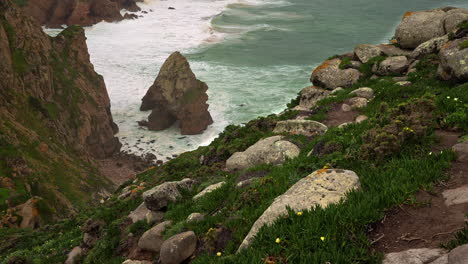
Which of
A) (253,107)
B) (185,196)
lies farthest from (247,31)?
(185,196)

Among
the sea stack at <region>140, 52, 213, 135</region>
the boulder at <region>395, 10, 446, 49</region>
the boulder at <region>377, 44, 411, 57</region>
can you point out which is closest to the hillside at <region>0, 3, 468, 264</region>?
the boulder at <region>395, 10, 446, 49</region>

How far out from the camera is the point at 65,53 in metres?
46.4

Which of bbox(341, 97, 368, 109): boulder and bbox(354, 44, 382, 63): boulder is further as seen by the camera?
bbox(354, 44, 382, 63): boulder

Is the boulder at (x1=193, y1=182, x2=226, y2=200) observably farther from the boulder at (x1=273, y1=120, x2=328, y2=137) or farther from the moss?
the moss

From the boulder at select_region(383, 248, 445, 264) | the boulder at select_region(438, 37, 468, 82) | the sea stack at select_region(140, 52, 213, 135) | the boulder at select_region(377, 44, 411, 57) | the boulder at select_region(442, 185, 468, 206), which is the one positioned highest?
the boulder at select_region(438, 37, 468, 82)

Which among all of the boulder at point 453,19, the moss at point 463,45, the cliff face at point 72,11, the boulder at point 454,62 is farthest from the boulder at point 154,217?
the cliff face at point 72,11

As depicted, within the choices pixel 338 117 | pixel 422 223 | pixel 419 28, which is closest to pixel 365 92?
pixel 338 117

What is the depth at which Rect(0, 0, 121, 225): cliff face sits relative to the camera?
27.0 m

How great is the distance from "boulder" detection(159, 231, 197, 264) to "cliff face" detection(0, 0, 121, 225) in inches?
762

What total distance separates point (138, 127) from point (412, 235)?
158ft

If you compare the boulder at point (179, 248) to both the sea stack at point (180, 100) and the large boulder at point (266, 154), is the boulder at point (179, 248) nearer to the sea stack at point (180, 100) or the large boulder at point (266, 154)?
the large boulder at point (266, 154)

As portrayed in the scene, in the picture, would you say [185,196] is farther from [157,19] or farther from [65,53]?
[157,19]

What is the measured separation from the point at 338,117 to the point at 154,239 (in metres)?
9.95

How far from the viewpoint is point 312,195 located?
697 cm
